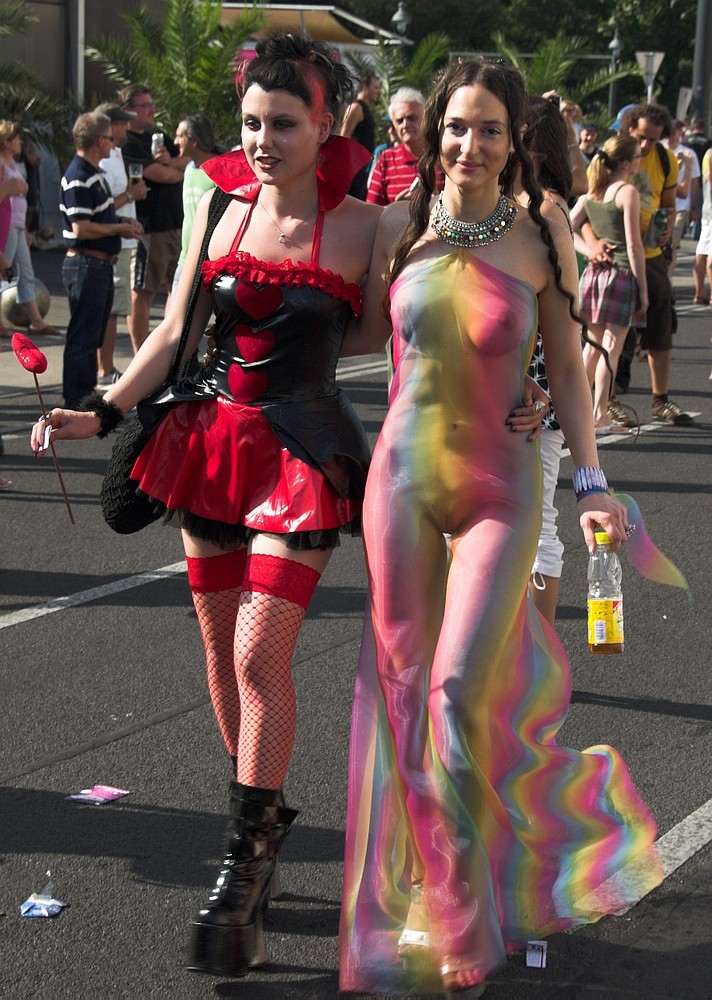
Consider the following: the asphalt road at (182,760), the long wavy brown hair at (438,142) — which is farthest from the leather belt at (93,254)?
the long wavy brown hair at (438,142)

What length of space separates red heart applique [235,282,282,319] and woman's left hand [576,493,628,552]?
857mm

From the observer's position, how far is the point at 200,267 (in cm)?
354

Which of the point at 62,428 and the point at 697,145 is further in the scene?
the point at 697,145

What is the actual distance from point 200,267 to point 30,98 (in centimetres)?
1906

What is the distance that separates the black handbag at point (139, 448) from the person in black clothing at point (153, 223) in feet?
26.8

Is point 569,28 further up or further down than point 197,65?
further up

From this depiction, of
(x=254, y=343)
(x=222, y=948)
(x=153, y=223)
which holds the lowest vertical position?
(x=222, y=948)

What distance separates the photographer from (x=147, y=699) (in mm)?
5082

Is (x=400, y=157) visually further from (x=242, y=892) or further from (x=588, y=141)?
(x=588, y=141)

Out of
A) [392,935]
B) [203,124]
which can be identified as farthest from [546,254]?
[203,124]

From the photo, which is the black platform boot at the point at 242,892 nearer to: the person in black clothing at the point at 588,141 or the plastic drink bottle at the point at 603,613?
the plastic drink bottle at the point at 603,613

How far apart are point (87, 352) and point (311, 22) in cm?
2642

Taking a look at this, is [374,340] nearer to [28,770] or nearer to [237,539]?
[237,539]

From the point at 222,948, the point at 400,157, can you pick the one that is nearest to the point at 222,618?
the point at 222,948
